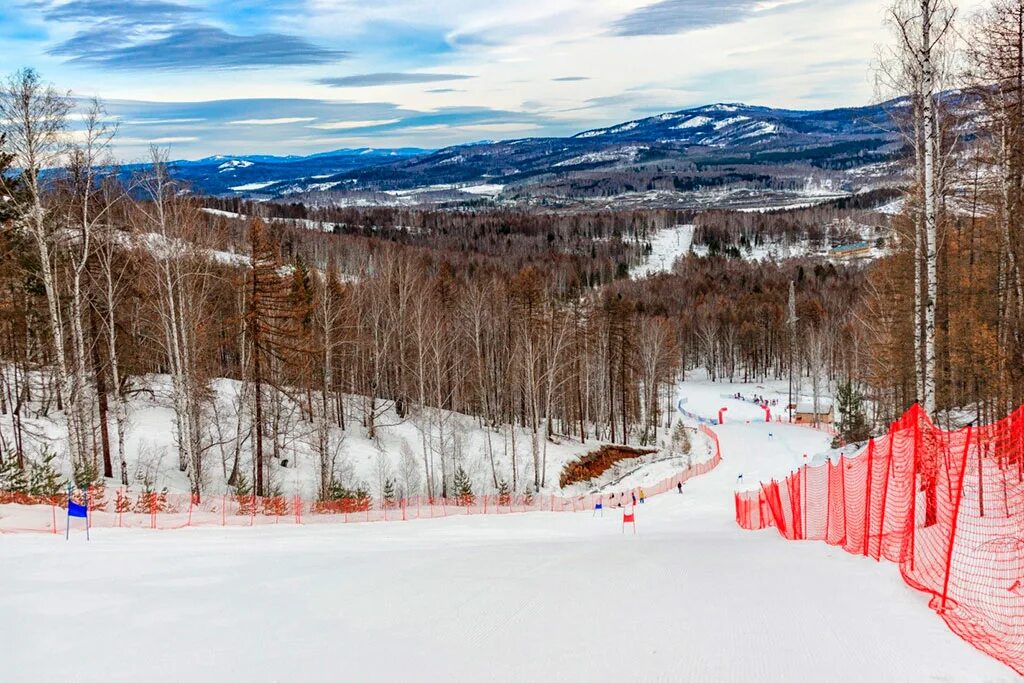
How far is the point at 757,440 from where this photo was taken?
170 ft

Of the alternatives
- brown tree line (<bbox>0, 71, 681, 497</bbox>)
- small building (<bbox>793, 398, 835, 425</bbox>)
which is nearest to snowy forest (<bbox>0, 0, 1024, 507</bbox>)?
brown tree line (<bbox>0, 71, 681, 497</bbox>)

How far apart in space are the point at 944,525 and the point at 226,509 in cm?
1784

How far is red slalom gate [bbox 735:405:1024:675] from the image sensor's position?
7.00 m

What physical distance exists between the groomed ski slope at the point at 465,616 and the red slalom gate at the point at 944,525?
1.13 feet

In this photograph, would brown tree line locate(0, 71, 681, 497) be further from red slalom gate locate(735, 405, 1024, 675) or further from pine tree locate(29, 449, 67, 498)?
red slalom gate locate(735, 405, 1024, 675)

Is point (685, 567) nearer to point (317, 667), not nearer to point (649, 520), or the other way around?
point (317, 667)

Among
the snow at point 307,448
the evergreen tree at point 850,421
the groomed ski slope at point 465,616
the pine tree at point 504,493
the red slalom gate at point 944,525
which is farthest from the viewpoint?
the evergreen tree at point 850,421

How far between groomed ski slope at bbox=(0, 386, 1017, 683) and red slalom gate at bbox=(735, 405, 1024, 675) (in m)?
0.34

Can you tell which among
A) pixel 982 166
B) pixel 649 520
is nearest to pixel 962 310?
pixel 982 166

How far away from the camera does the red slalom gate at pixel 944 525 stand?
7.00 meters

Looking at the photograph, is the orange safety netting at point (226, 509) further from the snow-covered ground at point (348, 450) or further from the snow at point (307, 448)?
the snow at point (307, 448)

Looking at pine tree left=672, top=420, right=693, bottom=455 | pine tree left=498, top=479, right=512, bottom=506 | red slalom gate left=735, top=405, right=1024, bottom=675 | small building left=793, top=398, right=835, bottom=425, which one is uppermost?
red slalom gate left=735, top=405, right=1024, bottom=675

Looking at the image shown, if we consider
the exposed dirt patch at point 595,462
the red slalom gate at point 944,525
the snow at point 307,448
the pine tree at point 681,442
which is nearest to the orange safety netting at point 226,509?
the snow at point 307,448

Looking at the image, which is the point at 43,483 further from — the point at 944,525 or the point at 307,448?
the point at 944,525
